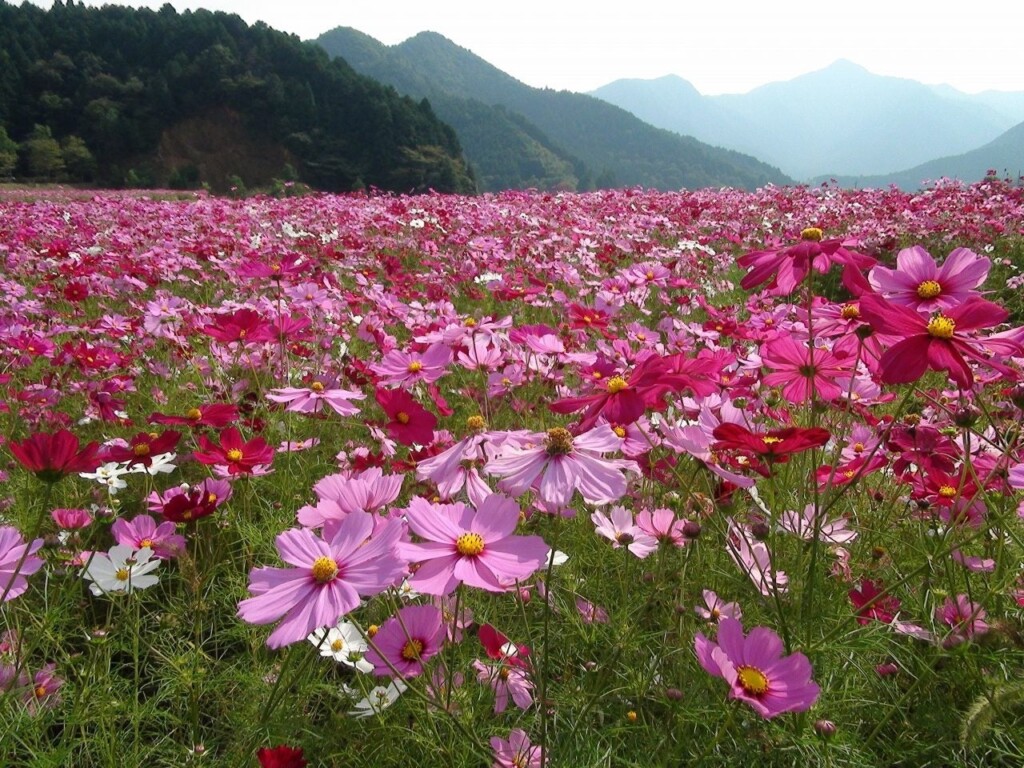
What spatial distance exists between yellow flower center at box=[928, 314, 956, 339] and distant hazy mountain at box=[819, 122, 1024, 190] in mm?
127760

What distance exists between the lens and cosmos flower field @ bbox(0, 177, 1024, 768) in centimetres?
78

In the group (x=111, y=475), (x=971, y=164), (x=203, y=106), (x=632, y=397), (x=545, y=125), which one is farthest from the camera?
(x=971, y=164)

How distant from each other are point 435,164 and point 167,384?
123 feet

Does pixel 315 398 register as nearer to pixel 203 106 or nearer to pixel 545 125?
pixel 203 106

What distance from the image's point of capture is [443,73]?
14325 cm

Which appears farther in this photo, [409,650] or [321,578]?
[409,650]

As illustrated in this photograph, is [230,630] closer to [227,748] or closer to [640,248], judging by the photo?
[227,748]

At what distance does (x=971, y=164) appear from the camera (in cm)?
13112

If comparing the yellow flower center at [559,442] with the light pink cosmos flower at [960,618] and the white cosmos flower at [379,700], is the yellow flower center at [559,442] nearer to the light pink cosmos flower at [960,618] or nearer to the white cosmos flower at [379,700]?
the white cosmos flower at [379,700]

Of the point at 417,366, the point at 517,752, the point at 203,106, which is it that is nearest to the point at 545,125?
the point at 203,106

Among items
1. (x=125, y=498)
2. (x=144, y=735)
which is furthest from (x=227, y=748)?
(x=125, y=498)

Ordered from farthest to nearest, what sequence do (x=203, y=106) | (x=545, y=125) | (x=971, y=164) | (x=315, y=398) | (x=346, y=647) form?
(x=971, y=164)
(x=545, y=125)
(x=203, y=106)
(x=315, y=398)
(x=346, y=647)

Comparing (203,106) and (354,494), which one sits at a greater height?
(203,106)

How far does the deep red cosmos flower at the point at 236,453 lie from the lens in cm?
111
